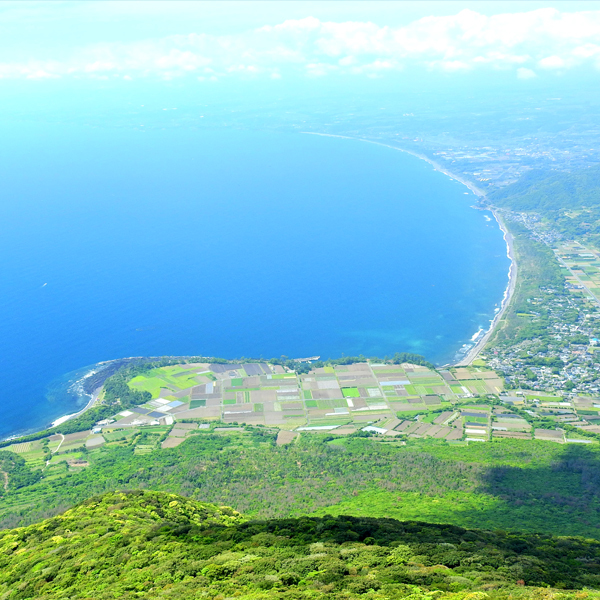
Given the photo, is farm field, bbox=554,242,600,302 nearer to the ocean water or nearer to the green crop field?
the ocean water

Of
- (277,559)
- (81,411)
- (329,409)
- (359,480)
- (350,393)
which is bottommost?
(329,409)

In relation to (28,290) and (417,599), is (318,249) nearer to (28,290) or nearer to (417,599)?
(28,290)

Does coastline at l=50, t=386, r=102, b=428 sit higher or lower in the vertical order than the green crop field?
higher

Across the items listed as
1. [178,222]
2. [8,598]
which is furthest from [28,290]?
[8,598]

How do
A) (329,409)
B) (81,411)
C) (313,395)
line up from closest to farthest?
1. (329,409)
2. (81,411)
3. (313,395)

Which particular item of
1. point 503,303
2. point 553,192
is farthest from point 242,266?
point 553,192

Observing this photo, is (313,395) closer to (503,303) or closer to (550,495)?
(550,495)

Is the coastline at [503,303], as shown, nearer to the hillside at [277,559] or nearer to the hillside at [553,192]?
the hillside at [553,192]

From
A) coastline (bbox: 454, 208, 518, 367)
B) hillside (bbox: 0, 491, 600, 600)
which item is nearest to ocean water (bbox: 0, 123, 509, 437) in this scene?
coastline (bbox: 454, 208, 518, 367)

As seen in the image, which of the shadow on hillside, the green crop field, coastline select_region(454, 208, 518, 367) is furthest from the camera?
coastline select_region(454, 208, 518, 367)

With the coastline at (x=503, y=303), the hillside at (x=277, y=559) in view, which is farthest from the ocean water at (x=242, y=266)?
the hillside at (x=277, y=559)
